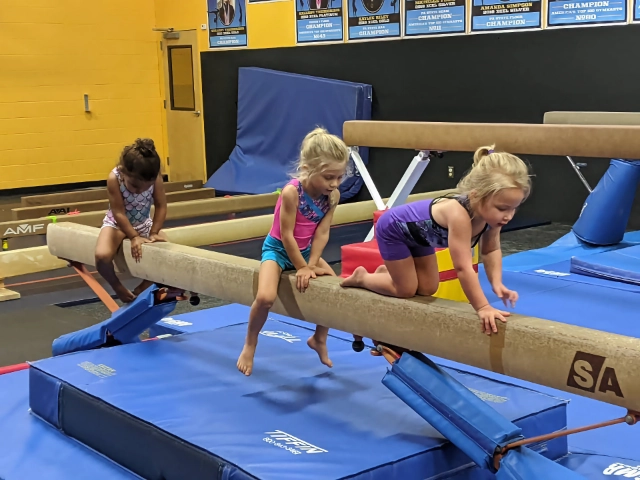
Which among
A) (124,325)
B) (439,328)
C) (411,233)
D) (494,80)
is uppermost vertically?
(494,80)

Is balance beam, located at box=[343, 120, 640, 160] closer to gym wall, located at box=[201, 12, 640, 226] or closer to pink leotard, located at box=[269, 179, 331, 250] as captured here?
pink leotard, located at box=[269, 179, 331, 250]

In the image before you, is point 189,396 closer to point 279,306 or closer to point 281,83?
point 279,306

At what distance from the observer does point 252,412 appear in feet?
8.49

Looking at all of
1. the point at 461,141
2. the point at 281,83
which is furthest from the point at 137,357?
the point at 281,83

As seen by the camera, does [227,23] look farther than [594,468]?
Yes

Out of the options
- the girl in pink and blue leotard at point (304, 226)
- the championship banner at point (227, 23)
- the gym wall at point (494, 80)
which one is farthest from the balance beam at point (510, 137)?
the championship banner at point (227, 23)

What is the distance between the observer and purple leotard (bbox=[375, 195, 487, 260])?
2.41 meters

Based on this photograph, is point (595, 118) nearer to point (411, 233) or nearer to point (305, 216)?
point (305, 216)

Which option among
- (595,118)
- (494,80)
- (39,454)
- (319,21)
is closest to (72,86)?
(319,21)

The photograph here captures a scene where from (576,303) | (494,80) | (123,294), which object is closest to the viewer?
(123,294)

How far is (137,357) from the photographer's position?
10.5 ft

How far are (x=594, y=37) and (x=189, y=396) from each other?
585cm

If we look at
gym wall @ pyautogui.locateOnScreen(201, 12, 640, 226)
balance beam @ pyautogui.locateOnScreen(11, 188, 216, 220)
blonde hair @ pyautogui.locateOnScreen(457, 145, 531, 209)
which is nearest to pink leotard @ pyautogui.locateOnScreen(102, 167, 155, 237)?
blonde hair @ pyautogui.locateOnScreen(457, 145, 531, 209)

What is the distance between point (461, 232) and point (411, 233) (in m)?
0.22
